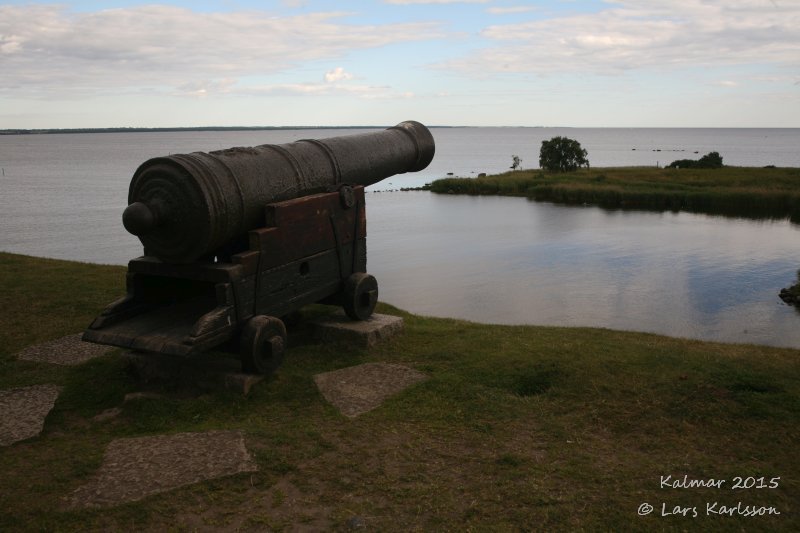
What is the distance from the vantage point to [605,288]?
17.1 metres

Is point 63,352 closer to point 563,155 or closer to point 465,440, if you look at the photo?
point 465,440

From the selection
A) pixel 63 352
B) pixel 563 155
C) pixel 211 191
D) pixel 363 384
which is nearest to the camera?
pixel 211 191

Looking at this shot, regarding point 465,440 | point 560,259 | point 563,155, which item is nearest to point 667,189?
point 563,155

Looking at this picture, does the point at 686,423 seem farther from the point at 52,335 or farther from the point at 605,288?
the point at 605,288

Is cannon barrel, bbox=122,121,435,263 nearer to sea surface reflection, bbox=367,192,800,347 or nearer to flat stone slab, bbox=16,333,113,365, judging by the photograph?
flat stone slab, bbox=16,333,113,365

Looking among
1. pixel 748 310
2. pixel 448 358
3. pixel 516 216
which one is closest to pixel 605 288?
pixel 748 310

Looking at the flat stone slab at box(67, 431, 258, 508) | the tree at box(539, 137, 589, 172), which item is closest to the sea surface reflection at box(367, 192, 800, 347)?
the flat stone slab at box(67, 431, 258, 508)

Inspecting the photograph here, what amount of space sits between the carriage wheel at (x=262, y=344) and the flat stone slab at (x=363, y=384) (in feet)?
1.40

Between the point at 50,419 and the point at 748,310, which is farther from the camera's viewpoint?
the point at 748,310

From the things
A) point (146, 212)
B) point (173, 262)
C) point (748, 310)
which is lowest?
point (748, 310)

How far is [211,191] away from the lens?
5410mm

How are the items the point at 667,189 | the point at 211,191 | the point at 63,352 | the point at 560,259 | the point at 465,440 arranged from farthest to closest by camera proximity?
1. the point at 667,189
2. the point at 560,259
3. the point at 63,352
4. the point at 211,191
5. the point at 465,440

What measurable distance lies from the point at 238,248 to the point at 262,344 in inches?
37.4

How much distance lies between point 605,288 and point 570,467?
13.3 metres
